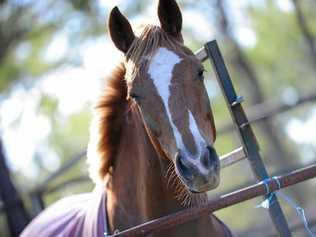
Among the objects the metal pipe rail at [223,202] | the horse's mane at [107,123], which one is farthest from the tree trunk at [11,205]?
the metal pipe rail at [223,202]

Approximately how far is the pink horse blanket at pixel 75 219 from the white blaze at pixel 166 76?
83 cm

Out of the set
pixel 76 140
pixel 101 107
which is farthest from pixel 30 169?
pixel 101 107

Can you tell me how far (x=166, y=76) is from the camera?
11.1ft

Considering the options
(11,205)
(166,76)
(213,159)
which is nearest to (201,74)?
(166,76)

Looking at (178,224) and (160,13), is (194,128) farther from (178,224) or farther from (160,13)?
(160,13)

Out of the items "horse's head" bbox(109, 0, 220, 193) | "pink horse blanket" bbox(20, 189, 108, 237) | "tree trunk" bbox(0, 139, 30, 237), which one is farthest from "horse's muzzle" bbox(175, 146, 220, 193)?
"tree trunk" bbox(0, 139, 30, 237)

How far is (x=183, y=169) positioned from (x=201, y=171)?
10cm

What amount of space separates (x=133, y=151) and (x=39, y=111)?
11639 millimetres

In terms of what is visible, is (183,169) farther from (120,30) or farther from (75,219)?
(75,219)

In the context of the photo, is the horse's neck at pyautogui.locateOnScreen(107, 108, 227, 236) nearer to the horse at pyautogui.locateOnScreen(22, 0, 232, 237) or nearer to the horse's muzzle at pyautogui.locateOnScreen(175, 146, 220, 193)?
the horse at pyautogui.locateOnScreen(22, 0, 232, 237)

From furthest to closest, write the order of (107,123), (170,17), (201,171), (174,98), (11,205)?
(11,205) < (107,123) < (170,17) < (174,98) < (201,171)

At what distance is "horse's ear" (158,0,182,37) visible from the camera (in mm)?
3732

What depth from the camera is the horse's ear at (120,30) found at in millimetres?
3760

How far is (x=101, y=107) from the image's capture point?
4.08m
